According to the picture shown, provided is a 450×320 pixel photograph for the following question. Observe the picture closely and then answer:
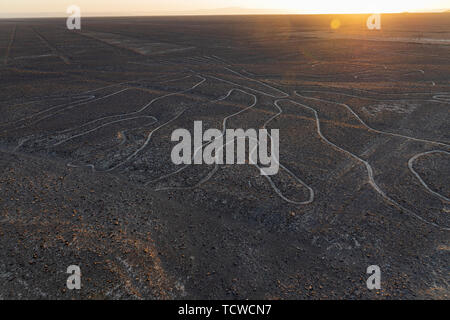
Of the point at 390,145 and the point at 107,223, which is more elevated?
the point at 390,145

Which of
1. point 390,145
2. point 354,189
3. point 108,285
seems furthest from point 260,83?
point 108,285

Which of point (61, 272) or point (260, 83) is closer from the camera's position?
point (61, 272)

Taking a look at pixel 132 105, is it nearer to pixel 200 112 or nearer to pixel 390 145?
pixel 200 112

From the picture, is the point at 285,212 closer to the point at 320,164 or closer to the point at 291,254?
the point at 291,254

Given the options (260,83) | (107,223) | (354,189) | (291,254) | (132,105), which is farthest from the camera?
(260,83)

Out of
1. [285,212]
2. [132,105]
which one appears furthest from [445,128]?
[132,105]

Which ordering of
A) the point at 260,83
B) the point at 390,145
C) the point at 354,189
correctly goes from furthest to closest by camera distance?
the point at 260,83 < the point at 390,145 < the point at 354,189

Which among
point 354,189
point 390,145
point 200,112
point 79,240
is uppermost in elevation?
point 200,112
